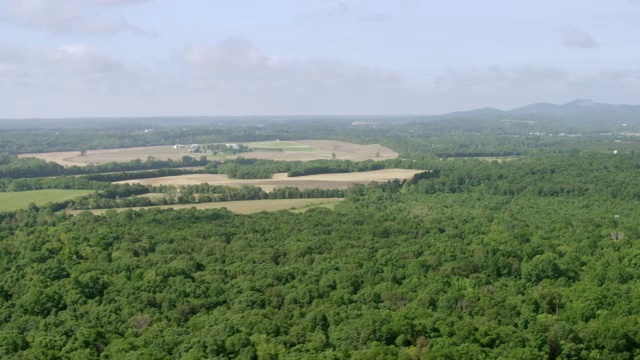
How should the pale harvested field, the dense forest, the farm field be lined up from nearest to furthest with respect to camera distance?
the dense forest, the farm field, the pale harvested field

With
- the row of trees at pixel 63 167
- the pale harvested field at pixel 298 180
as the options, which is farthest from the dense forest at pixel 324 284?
the row of trees at pixel 63 167

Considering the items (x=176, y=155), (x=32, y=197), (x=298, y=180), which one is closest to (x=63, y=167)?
(x=176, y=155)

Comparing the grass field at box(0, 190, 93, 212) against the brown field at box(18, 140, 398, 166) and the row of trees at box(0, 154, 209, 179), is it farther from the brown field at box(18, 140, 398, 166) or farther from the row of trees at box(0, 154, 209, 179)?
the brown field at box(18, 140, 398, 166)

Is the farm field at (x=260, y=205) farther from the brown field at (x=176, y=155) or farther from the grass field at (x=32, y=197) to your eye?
the brown field at (x=176, y=155)

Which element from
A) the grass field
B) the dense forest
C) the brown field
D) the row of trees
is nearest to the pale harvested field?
the grass field

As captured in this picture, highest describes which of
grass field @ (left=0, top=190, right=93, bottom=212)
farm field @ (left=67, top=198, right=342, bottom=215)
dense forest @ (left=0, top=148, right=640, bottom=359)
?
dense forest @ (left=0, top=148, right=640, bottom=359)

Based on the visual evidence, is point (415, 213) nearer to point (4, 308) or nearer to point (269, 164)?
point (4, 308)

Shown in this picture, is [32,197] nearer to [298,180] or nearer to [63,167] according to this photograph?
[298,180]
